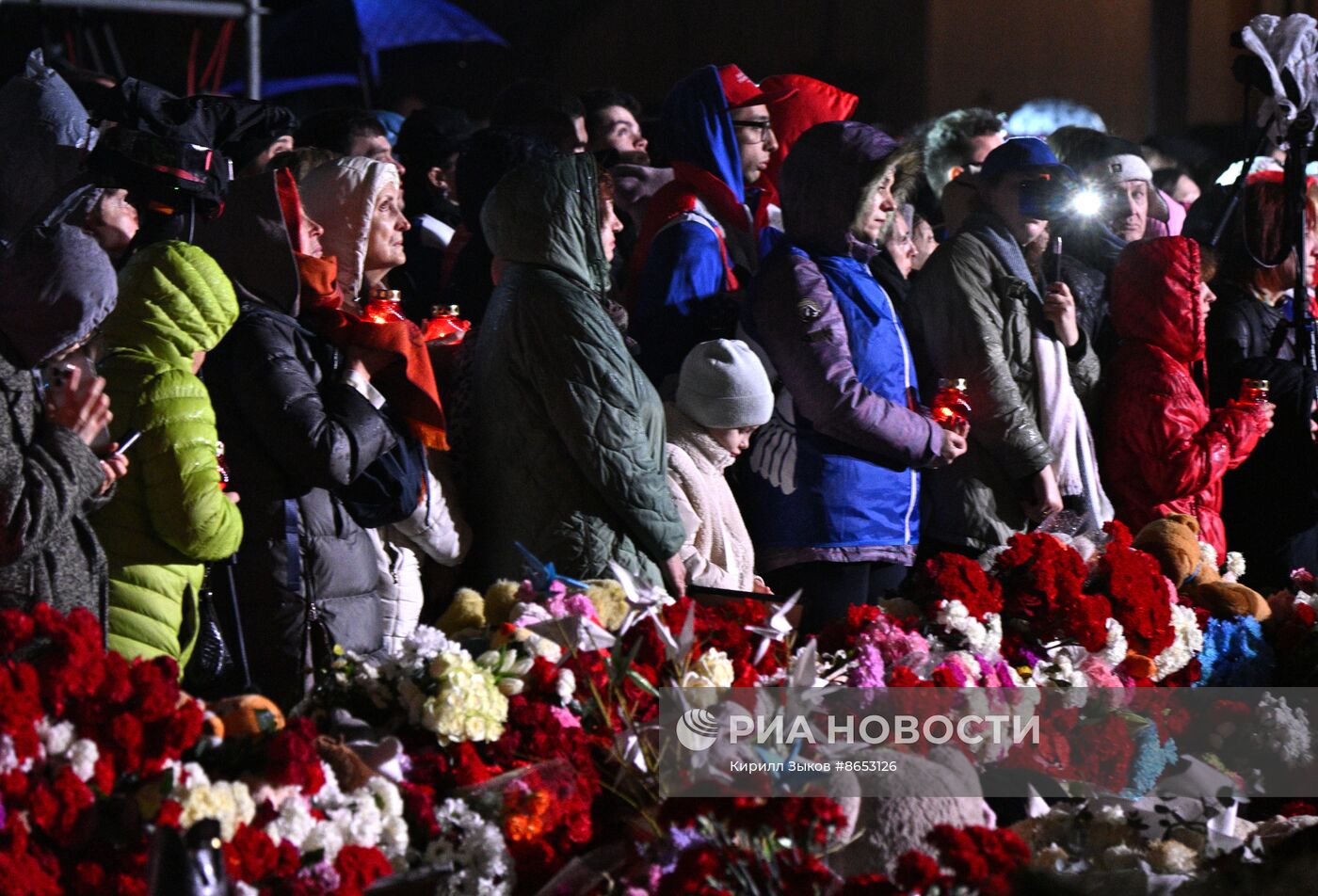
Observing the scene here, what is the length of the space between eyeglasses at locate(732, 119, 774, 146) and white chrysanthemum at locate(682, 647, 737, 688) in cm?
276

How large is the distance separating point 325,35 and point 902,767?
22.8 feet

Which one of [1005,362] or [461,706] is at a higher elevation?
[461,706]

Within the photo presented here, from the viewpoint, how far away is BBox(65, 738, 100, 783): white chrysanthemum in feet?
8.15

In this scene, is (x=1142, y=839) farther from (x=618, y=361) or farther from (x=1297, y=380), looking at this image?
(x=1297, y=380)

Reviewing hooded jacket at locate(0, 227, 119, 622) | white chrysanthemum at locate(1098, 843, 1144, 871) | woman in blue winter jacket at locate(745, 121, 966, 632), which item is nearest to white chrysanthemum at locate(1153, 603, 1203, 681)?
woman in blue winter jacket at locate(745, 121, 966, 632)

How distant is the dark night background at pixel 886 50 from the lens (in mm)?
12352

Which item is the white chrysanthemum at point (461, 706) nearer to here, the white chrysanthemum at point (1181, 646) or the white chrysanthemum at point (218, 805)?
the white chrysanthemum at point (218, 805)

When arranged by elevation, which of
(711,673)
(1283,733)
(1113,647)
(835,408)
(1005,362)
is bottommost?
(1283,733)

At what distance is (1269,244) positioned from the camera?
6523 millimetres

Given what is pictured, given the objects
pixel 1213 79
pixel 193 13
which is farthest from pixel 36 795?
pixel 1213 79

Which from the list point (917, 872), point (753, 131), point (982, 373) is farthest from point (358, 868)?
point (753, 131)

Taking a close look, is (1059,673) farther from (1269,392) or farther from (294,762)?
(1269,392)

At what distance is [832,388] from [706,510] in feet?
1.54

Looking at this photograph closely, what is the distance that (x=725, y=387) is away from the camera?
4.74 metres
